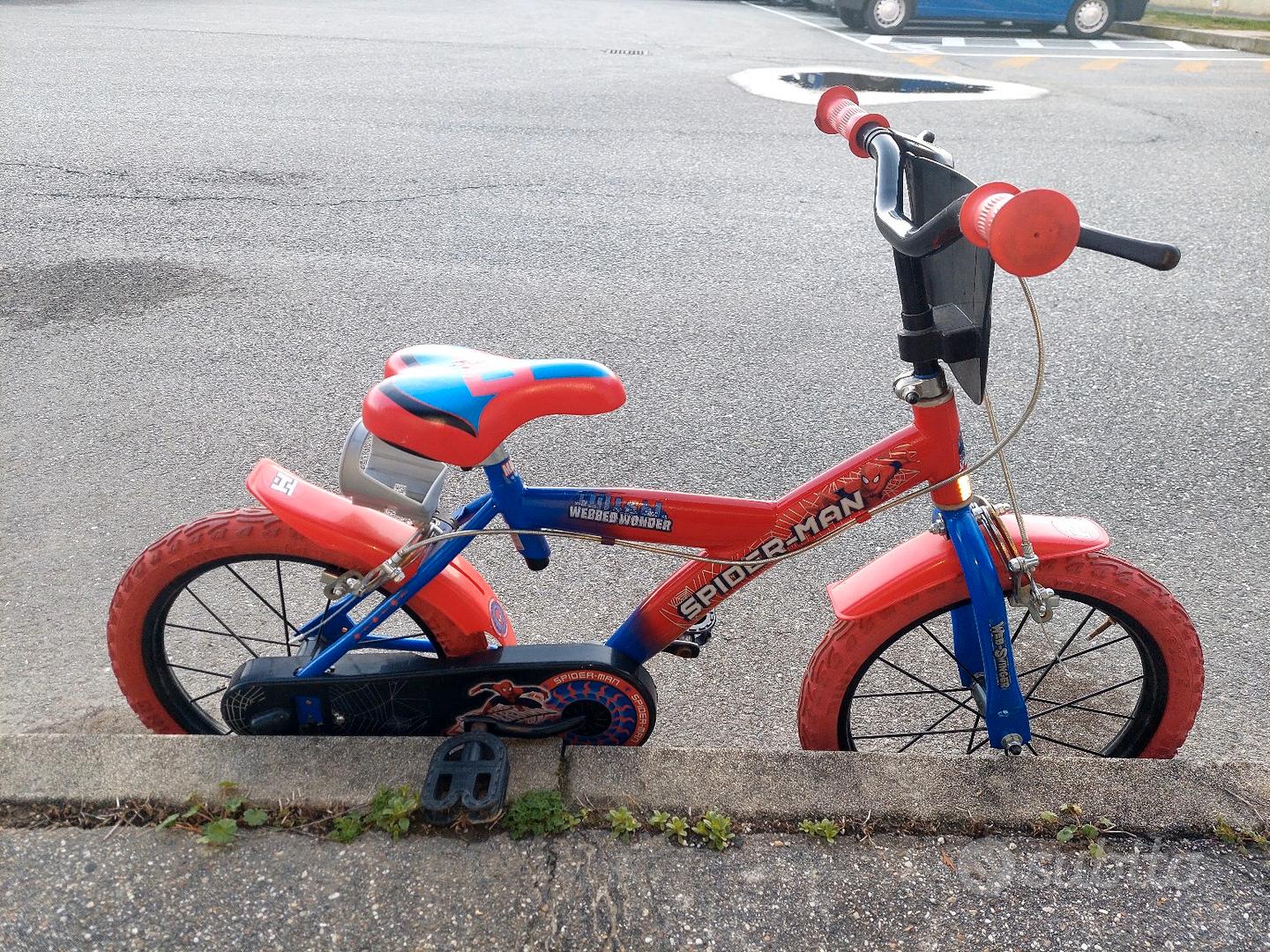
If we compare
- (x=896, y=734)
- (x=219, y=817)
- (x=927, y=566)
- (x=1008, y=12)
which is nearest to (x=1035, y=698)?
(x=896, y=734)

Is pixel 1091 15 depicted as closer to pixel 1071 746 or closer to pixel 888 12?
pixel 888 12

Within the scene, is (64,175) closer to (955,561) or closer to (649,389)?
(649,389)

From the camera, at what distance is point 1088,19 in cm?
1479

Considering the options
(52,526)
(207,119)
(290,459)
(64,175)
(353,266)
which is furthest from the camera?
(207,119)

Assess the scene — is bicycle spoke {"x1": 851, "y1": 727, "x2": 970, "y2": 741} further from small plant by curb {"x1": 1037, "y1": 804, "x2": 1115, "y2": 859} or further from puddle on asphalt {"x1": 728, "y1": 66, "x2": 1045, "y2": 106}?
puddle on asphalt {"x1": 728, "y1": 66, "x2": 1045, "y2": 106}

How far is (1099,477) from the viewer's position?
380cm

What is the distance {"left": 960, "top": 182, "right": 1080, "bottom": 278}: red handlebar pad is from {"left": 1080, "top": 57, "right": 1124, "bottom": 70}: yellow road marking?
12536mm

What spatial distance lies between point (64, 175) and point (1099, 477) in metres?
6.35

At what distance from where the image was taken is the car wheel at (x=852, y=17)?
15164 millimetres

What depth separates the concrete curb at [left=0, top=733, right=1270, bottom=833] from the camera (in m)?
2.19

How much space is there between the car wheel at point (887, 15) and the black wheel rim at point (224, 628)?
14.3 metres

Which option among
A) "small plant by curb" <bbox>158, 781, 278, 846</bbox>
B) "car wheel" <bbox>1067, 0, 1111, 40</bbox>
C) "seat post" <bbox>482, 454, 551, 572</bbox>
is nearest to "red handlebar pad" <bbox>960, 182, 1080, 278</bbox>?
"seat post" <bbox>482, 454, 551, 572</bbox>

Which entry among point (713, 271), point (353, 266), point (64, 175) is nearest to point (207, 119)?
point (64, 175)

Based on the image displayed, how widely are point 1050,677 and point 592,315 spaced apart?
2.88 m
